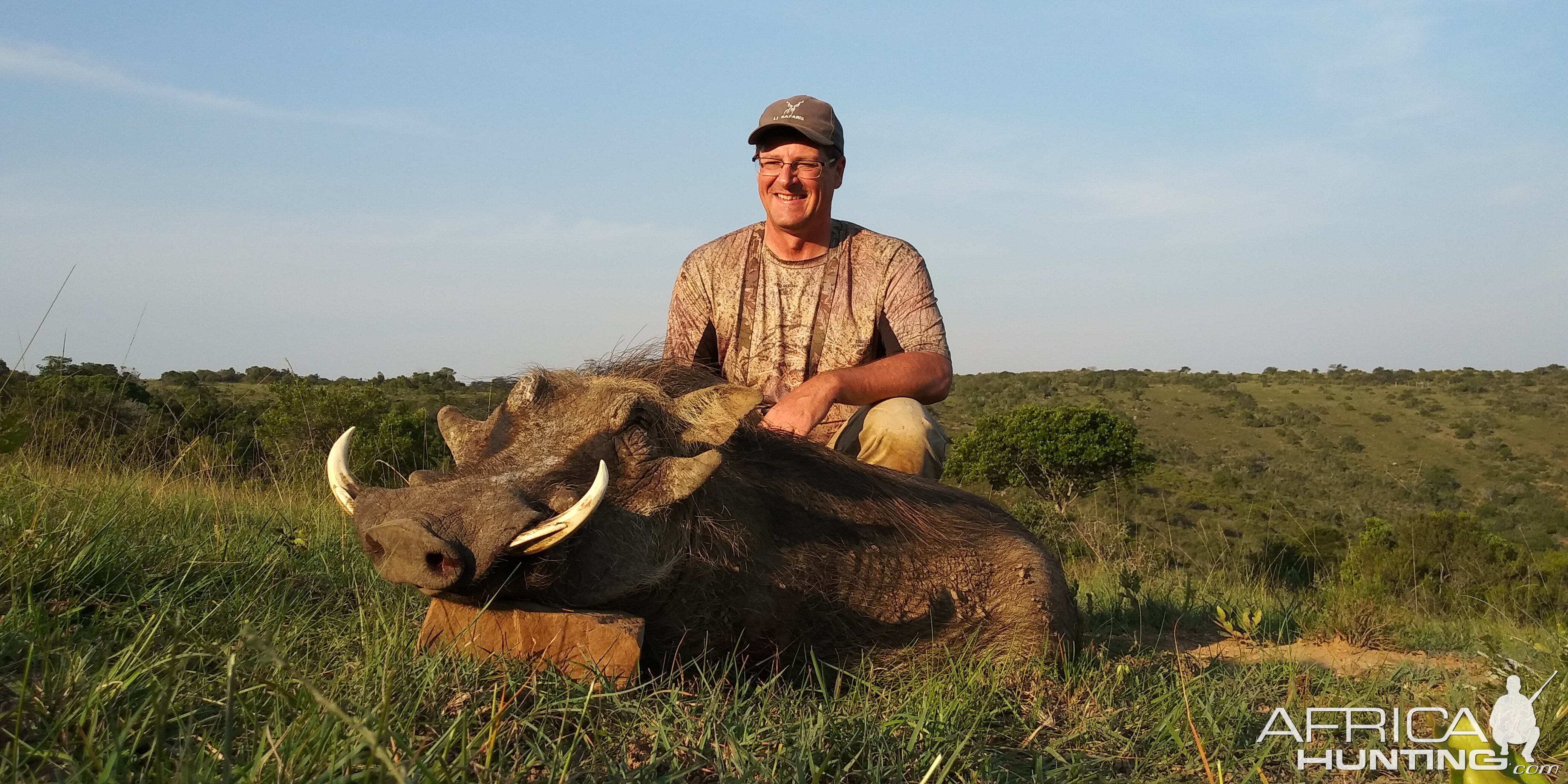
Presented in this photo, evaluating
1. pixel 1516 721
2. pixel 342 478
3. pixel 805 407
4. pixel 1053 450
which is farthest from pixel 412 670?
pixel 1053 450

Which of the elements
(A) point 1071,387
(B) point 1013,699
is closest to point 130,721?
(B) point 1013,699

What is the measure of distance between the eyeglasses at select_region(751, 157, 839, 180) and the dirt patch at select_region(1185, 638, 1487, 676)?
7.57ft

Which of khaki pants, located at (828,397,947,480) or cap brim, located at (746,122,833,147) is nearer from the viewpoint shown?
khaki pants, located at (828,397,947,480)

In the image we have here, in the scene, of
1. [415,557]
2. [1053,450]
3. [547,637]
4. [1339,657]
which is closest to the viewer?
[415,557]

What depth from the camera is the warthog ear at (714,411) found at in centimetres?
288

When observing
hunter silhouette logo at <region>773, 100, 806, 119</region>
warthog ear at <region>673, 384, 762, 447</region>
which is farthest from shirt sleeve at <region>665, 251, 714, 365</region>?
warthog ear at <region>673, 384, 762, 447</region>

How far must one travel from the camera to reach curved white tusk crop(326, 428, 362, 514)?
8.45 ft

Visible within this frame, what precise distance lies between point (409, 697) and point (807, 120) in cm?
304

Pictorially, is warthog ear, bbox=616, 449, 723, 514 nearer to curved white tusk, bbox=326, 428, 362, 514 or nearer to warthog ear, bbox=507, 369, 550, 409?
warthog ear, bbox=507, 369, 550, 409

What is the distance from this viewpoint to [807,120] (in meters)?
4.43

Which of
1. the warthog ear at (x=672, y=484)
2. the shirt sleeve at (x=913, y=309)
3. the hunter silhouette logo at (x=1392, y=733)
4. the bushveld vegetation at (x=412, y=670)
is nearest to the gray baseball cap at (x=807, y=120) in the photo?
the shirt sleeve at (x=913, y=309)

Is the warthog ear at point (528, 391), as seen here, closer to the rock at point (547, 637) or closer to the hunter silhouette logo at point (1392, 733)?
the rock at point (547, 637)

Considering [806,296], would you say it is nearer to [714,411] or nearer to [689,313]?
[689,313]

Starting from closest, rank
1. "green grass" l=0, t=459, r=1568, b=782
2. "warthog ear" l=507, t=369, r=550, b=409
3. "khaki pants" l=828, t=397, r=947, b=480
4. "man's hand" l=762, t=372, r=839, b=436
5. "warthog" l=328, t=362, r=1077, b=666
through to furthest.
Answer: "green grass" l=0, t=459, r=1568, b=782 → "warthog" l=328, t=362, r=1077, b=666 → "warthog ear" l=507, t=369, r=550, b=409 → "man's hand" l=762, t=372, r=839, b=436 → "khaki pants" l=828, t=397, r=947, b=480
